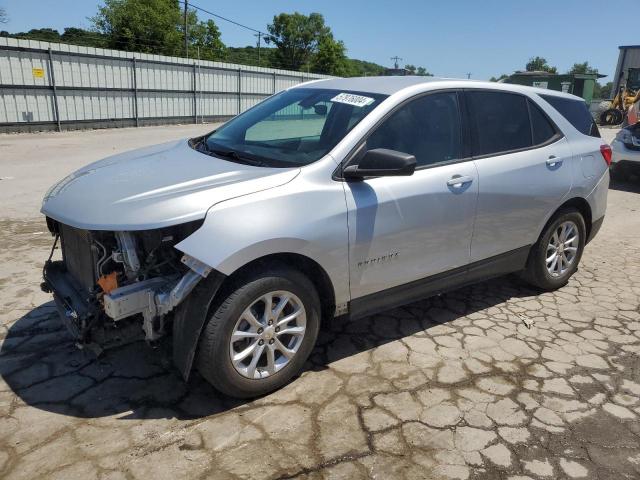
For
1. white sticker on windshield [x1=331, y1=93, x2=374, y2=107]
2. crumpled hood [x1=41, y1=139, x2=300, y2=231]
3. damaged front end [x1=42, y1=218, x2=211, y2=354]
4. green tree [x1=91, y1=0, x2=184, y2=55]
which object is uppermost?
green tree [x1=91, y1=0, x2=184, y2=55]

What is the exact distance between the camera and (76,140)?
14391 mm

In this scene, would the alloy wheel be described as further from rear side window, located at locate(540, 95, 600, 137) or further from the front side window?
rear side window, located at locate(540, 95, 600, 137)

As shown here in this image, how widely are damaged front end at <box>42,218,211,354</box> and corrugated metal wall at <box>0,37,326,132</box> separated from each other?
14.2 metres

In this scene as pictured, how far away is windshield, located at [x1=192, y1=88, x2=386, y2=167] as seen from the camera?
10.5 ft

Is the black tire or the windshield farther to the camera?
the black tire

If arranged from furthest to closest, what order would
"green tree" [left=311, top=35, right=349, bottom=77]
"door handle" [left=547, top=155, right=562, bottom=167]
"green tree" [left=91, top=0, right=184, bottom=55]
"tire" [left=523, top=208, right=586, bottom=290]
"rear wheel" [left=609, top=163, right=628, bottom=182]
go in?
"green tree" [left=311, top=35, right=349, bottom=77] < "green tree" [left=91, top=0, right=184, bottom=55] < "rear wheel" [left=609, top=163, right=628, bottom=182] < "tire" [left=523, top=208, right=586, bottom=290] < "door handle" [left=547, top=155, right=562, bottom=167]

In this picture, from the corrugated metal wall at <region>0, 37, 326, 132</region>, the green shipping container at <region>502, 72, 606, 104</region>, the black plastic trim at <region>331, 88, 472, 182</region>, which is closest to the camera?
the black plastic trim at <region>331, 88, 472, 182</region>

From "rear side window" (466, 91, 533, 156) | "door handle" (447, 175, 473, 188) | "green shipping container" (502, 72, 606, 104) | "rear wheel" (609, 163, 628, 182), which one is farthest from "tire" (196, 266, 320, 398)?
"green shipping container" (502, 72, 606, 104)

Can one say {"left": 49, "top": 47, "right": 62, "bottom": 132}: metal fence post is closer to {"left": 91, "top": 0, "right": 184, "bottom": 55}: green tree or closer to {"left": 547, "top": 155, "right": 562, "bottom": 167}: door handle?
{"left": 547, "top": 155, "right": 562, "bottom": 167}: door handle

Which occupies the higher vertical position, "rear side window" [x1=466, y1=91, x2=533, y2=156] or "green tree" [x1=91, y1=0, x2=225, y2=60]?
"green tree" [x1=91, y1=0, x2=225, y2=60]

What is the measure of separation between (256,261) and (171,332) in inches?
25.2

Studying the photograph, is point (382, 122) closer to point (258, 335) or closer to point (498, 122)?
point (498, 122)

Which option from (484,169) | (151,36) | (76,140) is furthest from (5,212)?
(151,36)

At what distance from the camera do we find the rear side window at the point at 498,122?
3.74m
